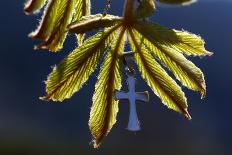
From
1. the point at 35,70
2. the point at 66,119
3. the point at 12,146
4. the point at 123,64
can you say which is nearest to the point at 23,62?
the point at 35,70

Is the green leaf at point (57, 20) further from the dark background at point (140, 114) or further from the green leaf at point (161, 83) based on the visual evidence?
the dark background at point (140, 114)

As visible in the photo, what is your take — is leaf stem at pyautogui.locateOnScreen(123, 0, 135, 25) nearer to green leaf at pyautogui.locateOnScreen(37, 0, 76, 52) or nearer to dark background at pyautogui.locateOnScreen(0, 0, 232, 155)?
green leaf at pyautogui.locateOnScreen(37, 0, 76, 52)

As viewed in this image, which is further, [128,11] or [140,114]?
[140,114]

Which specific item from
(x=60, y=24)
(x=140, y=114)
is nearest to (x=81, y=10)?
(x=60, y=24)

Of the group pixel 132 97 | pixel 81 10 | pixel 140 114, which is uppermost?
pixel 140 114

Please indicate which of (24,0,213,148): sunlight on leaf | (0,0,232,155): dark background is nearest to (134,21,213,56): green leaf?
(24,0,213,148): sunlight on leaf

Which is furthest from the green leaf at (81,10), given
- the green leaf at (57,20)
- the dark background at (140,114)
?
the dark background at (140,114)

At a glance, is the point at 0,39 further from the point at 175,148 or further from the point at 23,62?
the point at 175,148

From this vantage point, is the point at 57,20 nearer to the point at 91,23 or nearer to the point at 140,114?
the point at 91,23
